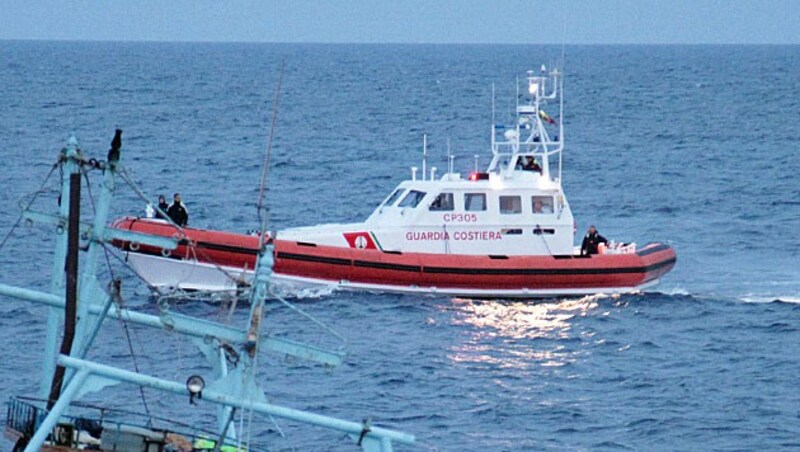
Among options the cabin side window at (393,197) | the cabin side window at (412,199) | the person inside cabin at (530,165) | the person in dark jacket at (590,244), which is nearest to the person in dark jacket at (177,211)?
the cabin side window at (393,197)

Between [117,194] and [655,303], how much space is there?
77.7 ft

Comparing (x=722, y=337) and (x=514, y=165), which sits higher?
(x=514, y=165)

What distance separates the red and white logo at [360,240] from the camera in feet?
121

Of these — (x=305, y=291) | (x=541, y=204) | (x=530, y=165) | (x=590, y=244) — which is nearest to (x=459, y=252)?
(x=541, y=204)

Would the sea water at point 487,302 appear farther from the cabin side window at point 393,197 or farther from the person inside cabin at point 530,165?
the person inside cabin at point 530,165

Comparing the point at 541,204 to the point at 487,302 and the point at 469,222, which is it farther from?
the point at 487,302

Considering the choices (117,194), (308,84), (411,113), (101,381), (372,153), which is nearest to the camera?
Result: (101,381)

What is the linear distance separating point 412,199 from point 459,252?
1459mm

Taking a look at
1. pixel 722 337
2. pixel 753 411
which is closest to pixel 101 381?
pixel 753 411

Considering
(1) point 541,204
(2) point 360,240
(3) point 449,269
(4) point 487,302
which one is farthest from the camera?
(1) point 541,204

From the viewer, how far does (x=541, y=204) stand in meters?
37.6

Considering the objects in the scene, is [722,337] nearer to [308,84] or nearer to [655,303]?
[655,303]

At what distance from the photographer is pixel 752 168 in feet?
240

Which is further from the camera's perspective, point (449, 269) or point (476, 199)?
point (476, 199)
